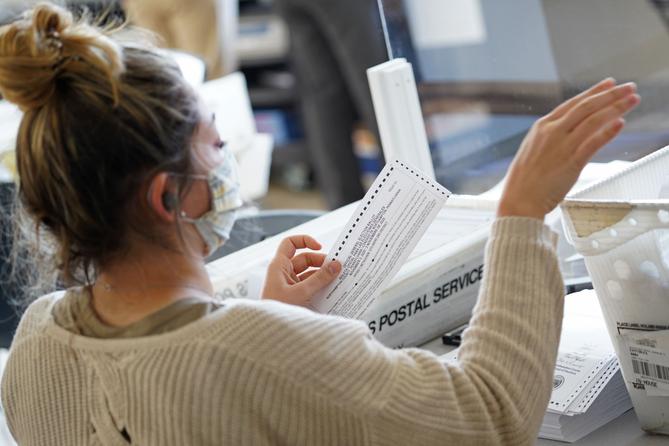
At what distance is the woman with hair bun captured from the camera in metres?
0.96

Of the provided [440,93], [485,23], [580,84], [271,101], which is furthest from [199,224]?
[271,101]

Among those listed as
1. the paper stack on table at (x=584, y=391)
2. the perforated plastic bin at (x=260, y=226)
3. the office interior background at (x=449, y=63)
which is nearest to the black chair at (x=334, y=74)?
the office interior background at (x=449, y=63)

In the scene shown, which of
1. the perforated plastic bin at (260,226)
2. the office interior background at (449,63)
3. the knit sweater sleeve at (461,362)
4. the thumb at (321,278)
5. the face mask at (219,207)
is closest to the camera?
the knit sweater sleeve at (461,362)

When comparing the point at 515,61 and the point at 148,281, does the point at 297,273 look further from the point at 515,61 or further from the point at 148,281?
the point at 515,61

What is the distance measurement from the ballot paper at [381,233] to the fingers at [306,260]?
0.22ft

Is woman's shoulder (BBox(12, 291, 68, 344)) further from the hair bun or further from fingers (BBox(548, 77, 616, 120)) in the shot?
fingers (BBox(548, 77, 616, 120))

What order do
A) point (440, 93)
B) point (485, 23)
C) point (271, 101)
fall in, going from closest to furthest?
1. point (485, 23)
2. point (440, 93)
3. point (271, 101)

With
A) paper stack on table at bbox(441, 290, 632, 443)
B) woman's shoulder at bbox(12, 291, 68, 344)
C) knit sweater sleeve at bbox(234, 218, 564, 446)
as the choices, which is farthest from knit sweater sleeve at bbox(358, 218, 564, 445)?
woman's shoulder at bbox(12, 291, 68, 344)

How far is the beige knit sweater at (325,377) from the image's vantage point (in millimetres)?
951

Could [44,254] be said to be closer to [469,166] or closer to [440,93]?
[469,166]

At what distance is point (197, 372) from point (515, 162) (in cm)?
37

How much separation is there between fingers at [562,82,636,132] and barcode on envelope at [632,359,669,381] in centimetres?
31

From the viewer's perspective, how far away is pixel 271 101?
16.8 ft

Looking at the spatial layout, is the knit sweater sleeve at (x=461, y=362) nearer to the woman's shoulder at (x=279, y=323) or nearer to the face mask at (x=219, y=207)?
the woman's shoulder at (x=279, y=323)
